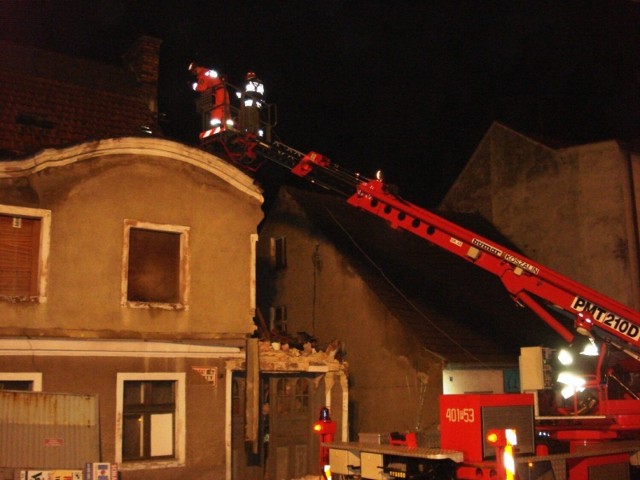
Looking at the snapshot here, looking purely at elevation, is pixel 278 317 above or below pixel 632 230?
below

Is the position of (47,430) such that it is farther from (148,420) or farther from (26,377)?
(148,420)

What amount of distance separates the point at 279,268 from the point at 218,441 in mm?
8515

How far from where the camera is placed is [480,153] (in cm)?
2689

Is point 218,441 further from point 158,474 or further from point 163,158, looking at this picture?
point 163,158

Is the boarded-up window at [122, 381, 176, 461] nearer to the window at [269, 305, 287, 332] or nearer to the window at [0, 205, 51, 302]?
the window at [0, 205, 51, 302]

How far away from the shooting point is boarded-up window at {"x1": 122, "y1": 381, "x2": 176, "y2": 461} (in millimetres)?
13000

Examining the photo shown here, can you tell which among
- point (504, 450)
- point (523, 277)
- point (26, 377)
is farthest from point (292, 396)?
point (504, 450)

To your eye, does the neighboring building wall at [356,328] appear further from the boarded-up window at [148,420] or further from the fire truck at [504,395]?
the boarded-up window at [148,420]

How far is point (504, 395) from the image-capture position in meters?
9.46

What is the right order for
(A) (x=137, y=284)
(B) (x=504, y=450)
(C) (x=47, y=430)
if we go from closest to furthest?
(B) (x=504, y=450) < (C) (x=47, y=430) < (A) (x=137, y=284)

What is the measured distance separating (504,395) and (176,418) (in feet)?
20.5

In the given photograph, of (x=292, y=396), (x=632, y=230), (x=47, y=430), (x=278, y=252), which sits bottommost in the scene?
(x=47, y=430)

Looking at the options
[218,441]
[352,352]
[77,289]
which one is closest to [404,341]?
[352,352]

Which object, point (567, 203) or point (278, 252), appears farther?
point (567, 203)
